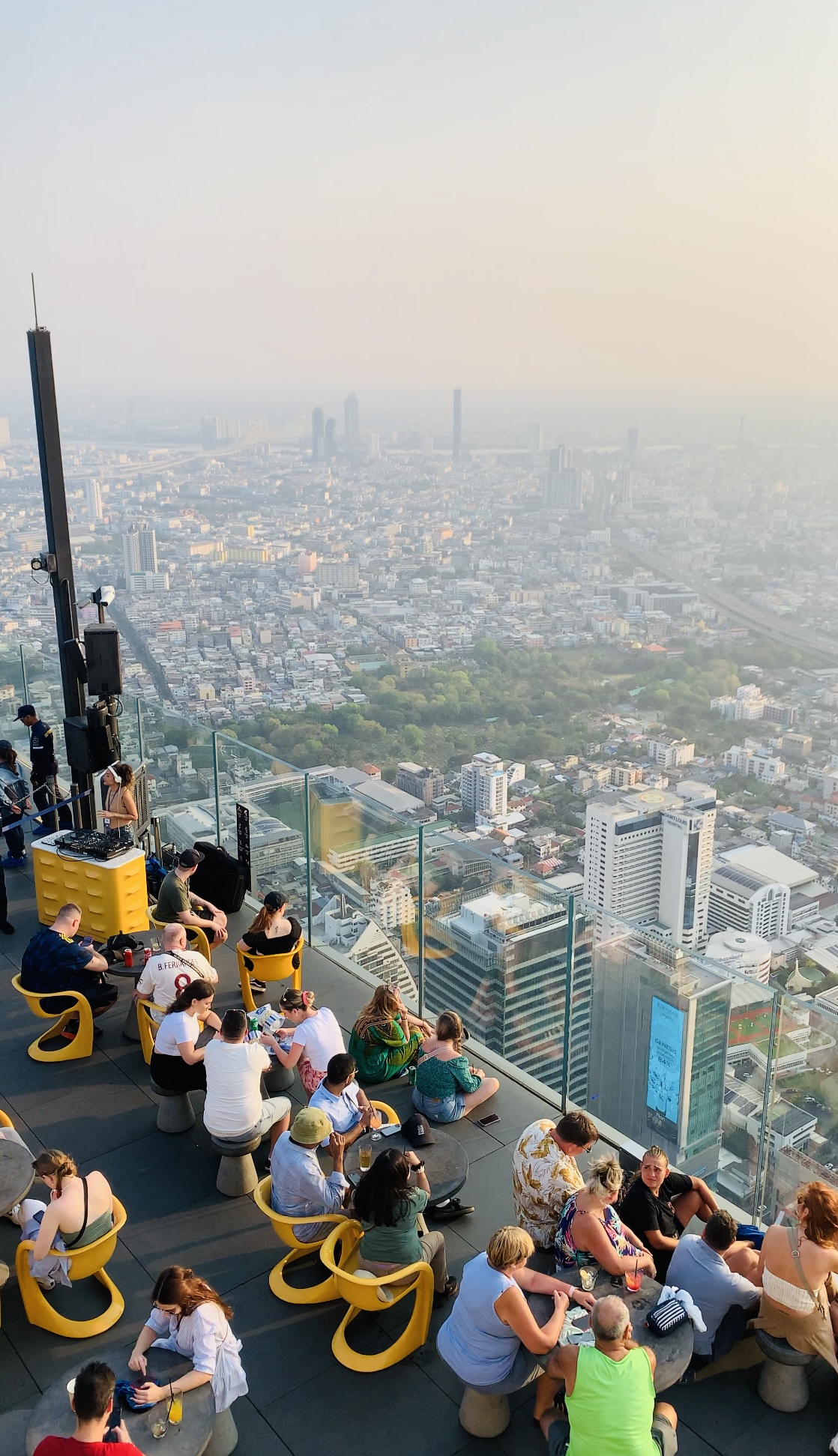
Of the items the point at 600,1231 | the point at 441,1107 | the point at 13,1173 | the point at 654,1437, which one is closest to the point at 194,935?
the point at 441,1107

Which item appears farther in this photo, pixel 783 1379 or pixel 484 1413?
pixel 783 1379

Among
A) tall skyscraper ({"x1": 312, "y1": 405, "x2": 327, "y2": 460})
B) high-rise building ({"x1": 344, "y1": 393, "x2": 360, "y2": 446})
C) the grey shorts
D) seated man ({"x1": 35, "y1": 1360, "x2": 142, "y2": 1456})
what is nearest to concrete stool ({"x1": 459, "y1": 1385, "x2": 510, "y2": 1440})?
the grey shorts

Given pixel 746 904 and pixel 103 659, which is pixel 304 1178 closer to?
pixel 103 659

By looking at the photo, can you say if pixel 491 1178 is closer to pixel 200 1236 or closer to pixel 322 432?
pixel 200 1236

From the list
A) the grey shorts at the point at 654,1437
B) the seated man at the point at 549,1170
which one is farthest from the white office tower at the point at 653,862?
the grey shorts at the point at 654,1437

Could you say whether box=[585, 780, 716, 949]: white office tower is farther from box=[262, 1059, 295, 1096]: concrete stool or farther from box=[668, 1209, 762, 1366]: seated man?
box=[668, 1209, 762, 1366]: seated man

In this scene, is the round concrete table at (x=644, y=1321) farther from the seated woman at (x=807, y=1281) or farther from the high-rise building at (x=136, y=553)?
the high-rise building at (x=136, y=553)
